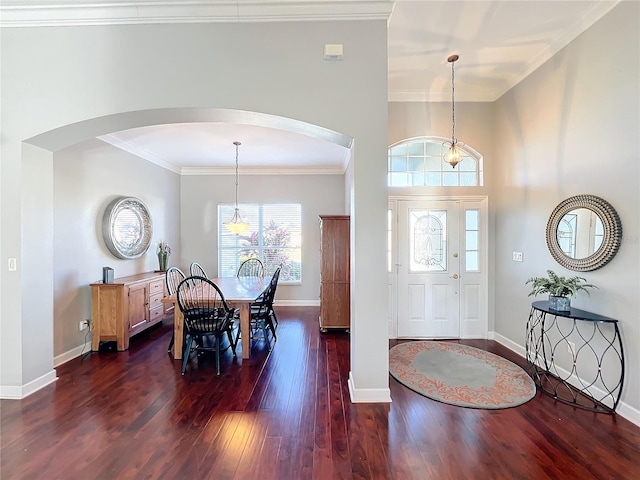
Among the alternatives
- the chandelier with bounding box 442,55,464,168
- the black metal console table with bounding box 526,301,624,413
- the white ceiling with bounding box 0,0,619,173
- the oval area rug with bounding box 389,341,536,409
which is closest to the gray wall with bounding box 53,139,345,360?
the white ceiling with bounding box 0,0,619,173

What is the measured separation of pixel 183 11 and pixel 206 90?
0.69 m

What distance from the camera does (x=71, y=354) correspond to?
351 cm

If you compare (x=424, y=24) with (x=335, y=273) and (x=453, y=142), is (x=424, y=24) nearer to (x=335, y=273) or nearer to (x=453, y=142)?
(x=453, y=142)

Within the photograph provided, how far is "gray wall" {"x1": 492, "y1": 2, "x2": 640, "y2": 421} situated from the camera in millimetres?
2338

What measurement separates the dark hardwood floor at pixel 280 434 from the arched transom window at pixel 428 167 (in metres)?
2.73

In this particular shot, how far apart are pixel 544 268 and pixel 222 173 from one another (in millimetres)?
5794

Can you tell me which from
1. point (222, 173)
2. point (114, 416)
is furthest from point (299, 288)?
point (114, 416)

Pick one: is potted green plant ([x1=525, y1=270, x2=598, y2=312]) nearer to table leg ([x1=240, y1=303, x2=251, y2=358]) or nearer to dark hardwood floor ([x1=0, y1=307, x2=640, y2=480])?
dark hardwood floor ([x1=0, y1=307, x2=640, y2=480])

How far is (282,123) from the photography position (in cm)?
267

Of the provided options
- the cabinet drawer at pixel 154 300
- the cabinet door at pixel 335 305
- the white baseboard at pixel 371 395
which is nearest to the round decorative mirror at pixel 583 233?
the white baseboard at pixel 371 395

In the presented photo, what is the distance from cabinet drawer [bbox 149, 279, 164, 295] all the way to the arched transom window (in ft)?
12.8

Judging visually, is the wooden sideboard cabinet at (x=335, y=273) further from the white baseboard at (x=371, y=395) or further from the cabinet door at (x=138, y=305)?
the cabinet door at (x=138, y=305)

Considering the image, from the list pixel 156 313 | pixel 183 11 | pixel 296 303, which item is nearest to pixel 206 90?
pixel 183 11

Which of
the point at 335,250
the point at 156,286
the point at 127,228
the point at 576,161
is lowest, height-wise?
the point at 156,286
